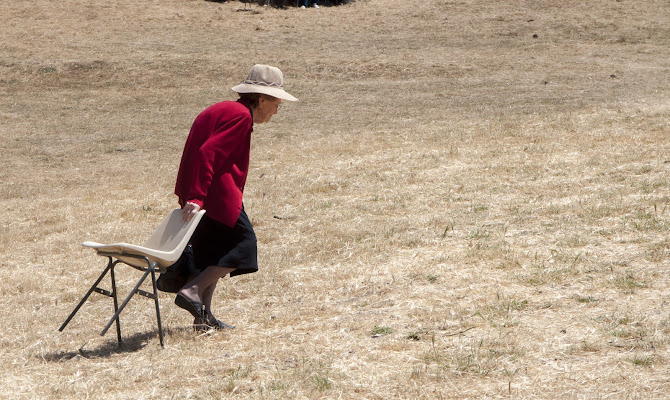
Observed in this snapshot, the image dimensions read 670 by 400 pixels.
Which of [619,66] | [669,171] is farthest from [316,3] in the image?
[669,171]

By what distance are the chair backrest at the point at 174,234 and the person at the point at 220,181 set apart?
0.28 feet

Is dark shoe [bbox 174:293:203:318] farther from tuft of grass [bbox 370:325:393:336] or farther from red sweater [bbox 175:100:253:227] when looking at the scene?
tuft of grass [bbox 370:325:393:336]

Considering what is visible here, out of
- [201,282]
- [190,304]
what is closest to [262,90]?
[201,282]

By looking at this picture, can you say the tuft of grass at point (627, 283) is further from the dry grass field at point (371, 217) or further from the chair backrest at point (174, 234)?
the chair backrest at point (174, 234)

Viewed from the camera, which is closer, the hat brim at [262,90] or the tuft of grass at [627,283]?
the hat brim at [262,90]

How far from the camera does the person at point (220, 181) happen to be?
495 centimetres

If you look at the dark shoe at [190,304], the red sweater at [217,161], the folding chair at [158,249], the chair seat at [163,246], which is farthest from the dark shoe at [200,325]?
the red sweater at [217,161]

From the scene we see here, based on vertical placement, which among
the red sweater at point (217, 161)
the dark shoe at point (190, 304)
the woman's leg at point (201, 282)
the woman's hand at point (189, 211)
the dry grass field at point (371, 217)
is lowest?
the dry grass field at point (371, 217)

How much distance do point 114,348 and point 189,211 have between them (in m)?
1.15

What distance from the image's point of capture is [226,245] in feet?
17.0

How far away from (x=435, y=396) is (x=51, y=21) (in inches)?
1011

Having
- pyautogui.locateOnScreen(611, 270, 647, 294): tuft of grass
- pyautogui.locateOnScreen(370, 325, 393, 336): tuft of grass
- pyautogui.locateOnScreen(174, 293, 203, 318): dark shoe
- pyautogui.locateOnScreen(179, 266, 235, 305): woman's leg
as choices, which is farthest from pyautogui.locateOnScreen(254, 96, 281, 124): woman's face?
pyautogui.locateOnScreen(611, 270, 647, 294): tuft of grass

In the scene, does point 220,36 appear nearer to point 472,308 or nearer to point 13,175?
point 13,175

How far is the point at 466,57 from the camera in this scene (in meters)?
22.4
